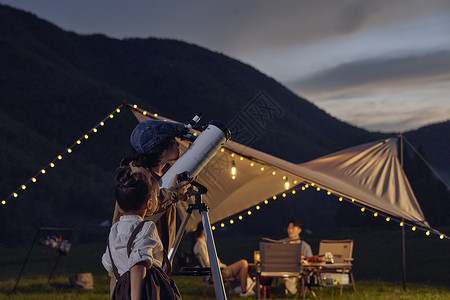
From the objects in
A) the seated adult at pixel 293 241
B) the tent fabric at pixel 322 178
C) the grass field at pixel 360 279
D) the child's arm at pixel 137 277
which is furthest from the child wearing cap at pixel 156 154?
the seated adult at pixel 293 241

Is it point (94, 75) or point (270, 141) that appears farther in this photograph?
point (94, 75)

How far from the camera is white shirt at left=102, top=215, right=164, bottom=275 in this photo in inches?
100

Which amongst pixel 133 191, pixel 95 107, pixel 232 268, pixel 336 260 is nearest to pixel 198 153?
pixel 133 191

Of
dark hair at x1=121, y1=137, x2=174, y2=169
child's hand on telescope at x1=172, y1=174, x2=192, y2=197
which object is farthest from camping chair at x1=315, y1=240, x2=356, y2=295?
child's hand on telescope at x1=172, y1=174, x2=192, y2=197

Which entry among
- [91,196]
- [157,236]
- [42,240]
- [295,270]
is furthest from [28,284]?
[91,196]

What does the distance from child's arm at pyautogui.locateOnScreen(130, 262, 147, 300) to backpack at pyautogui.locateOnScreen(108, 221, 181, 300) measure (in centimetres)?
4

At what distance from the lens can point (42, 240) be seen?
8.73m

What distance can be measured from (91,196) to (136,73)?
48.9 m

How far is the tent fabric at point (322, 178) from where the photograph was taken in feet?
25.0

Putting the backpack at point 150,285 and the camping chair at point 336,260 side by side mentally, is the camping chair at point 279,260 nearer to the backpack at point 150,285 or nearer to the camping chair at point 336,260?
the camping chair at point 336,260

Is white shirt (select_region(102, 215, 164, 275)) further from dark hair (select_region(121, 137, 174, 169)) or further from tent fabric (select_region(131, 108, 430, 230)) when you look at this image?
tent fabric (select_region(131, 108, 430, 230))

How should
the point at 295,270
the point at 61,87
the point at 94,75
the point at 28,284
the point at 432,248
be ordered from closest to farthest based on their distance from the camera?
1. the point at 295,270
2. the point at 28,284
3. the point at 432,248
4. the point at 61,87
5. the point at 94,75

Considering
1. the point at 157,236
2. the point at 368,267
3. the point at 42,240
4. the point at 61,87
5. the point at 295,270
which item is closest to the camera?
the point at 157,236

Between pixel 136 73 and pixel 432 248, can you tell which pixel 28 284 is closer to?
pixel 432 248
